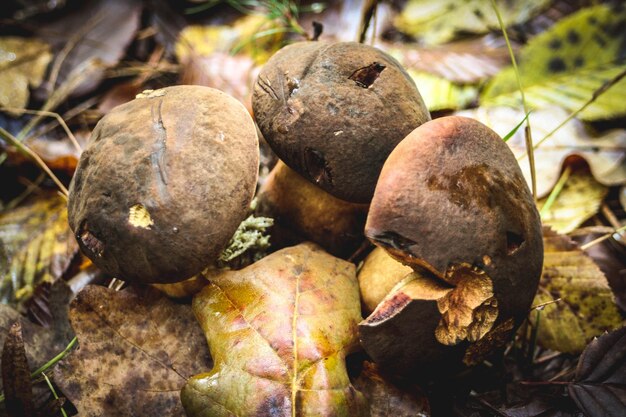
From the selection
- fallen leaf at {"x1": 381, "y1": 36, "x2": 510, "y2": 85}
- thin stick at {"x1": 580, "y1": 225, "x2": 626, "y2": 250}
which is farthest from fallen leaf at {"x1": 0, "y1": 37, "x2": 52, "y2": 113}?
thin stick at {"x1": 580, "y1": 225, "x2": 626, "y2": 250}

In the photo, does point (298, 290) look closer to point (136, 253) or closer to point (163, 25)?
point (136, 253)

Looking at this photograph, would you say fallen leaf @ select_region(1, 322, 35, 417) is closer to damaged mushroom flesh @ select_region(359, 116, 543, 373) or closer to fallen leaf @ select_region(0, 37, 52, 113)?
damaged mushroom flesh @ select_region(359, 116, 543, 373)

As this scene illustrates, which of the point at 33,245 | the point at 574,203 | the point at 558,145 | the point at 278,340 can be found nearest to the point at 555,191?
the point at 574,203

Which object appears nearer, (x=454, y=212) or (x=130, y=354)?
(x=454, y=212)

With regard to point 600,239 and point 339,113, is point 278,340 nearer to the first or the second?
point 339,113

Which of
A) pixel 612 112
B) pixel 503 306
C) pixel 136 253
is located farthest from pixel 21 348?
pixel 612 112

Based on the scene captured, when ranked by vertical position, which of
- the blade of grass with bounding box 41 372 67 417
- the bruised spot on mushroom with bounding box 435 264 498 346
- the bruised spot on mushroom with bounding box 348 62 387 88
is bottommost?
the blade of grass with bounding box 41 372 67 417
